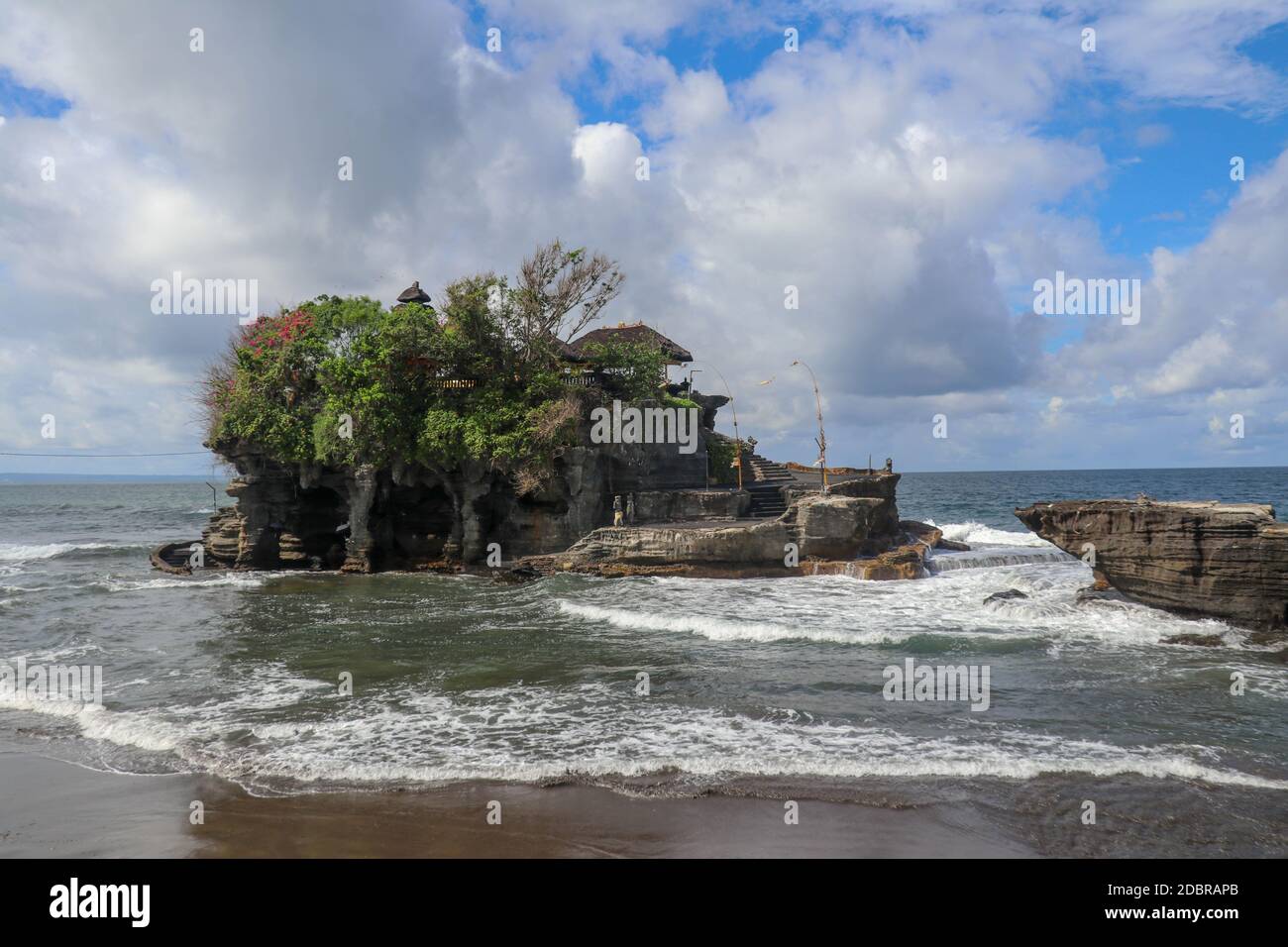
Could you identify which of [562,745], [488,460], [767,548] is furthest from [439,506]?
[562,745]

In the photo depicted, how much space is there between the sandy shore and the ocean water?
0.38 metres

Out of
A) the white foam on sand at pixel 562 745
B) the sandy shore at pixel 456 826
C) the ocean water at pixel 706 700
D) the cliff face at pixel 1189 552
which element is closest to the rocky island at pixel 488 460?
the ocean water at pixel 706 700

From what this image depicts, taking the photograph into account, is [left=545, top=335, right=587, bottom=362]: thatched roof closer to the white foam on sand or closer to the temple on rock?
the temple on rock

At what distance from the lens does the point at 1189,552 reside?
639 inches

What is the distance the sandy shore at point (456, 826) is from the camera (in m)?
7.14

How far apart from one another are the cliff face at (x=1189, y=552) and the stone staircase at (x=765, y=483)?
10.4m

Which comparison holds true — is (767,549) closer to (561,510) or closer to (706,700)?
(561,510)

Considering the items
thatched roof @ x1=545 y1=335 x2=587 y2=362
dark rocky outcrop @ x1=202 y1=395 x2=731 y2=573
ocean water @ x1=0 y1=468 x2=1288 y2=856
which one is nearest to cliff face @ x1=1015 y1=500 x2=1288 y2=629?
ocean water @ x1=0 y1=468 x2=1288 y2=856

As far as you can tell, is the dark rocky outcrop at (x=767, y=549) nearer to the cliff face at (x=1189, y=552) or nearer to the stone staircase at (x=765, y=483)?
the stone staircase at (x=765, y=483)

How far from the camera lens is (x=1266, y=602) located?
15.3m

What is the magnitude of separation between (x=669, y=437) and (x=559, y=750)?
2011 centimetres

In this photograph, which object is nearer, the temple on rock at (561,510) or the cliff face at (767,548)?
the cliff face at (767,548)
